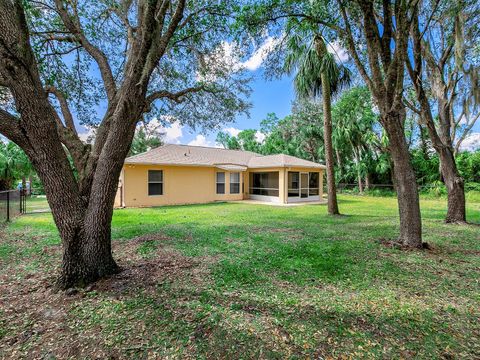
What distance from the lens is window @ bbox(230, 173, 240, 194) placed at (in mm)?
17656

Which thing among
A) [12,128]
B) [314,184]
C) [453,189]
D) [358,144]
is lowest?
[453,189]

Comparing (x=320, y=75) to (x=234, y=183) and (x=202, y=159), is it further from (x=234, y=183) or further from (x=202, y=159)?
(x=234, y=183)

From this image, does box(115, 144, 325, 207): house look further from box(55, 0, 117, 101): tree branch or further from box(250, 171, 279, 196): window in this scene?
box(55, 0, 117, 101): tree branch

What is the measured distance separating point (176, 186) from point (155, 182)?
1.25 m

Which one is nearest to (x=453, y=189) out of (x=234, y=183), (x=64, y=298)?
(x=64, y=298)

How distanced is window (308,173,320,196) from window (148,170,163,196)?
9.83 m

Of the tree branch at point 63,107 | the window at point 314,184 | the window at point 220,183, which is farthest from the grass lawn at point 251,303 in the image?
the window at point 314,184

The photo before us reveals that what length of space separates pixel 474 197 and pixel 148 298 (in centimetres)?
2255

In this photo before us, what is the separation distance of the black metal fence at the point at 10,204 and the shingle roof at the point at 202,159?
468 cm

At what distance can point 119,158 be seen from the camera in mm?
3830

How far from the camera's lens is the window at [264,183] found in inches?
676

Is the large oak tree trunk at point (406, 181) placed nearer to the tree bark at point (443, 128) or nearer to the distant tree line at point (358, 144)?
the tree bark at point (443, 128)

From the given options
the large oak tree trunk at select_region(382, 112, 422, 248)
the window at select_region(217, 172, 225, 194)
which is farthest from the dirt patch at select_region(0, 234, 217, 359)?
the window at select_region(217, 172, 225, 194)

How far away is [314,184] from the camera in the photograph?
1825 cm
